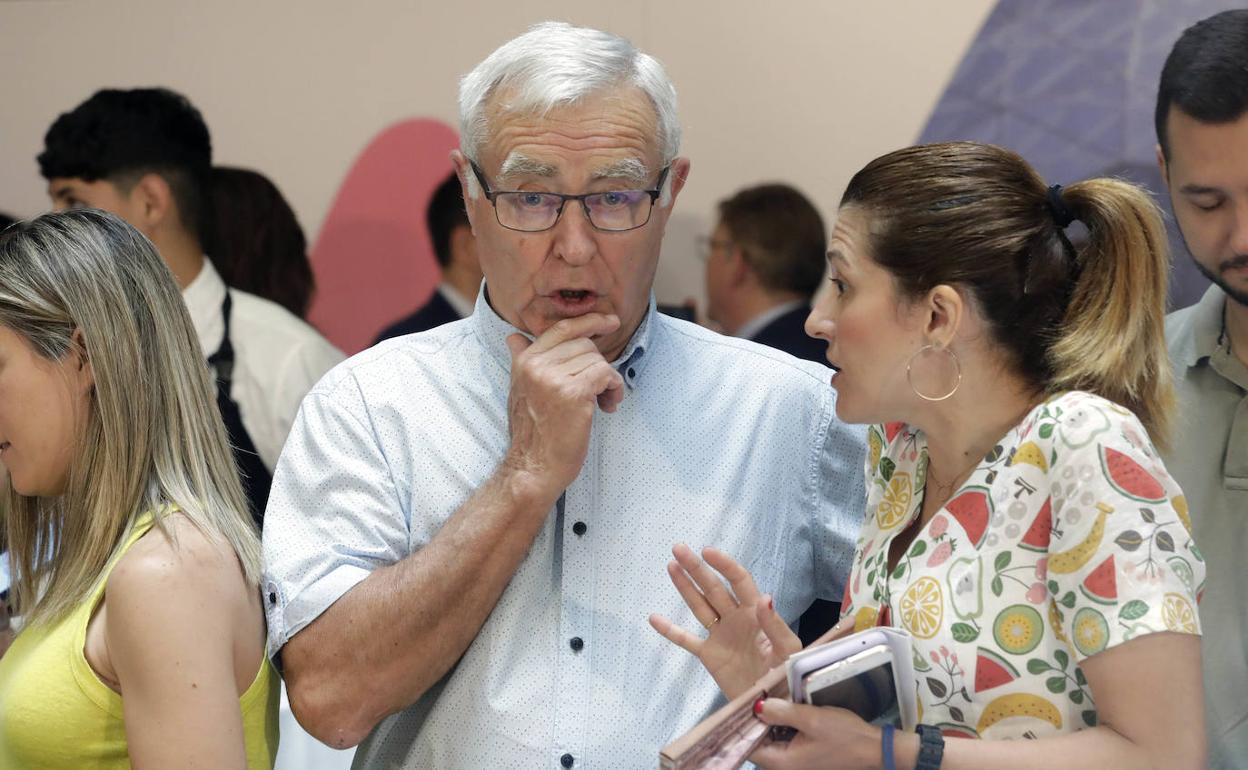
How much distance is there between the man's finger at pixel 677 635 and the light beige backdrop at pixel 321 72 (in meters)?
2.25

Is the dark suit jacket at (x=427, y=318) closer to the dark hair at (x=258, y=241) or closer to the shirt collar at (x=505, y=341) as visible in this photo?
the dark hair at (x=258, y=241)

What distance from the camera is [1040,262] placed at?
176cm

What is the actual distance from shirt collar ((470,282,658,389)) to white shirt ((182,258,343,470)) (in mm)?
1566

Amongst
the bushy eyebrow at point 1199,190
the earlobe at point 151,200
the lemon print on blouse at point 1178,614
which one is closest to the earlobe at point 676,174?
the bushy eyebrow at point 1199,190

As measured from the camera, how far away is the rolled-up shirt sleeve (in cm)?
195

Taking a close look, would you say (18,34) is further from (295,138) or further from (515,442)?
(515,442)

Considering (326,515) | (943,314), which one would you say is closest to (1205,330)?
(943,314)

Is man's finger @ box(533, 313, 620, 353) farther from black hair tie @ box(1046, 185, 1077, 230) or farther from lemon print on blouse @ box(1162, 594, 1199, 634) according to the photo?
lemon print on blouse @ box(1162, 594, 1199, 634)

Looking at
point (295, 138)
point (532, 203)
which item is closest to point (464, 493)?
point (532, 203)

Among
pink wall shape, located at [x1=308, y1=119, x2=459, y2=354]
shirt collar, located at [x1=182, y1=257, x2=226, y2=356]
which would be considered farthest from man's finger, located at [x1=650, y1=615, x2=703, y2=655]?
pink wall shape, located at [x1=308, y1=119, x2=459, y2=354]

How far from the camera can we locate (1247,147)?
2.21m

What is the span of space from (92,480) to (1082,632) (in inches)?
51.5

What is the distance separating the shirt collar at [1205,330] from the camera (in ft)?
7.72

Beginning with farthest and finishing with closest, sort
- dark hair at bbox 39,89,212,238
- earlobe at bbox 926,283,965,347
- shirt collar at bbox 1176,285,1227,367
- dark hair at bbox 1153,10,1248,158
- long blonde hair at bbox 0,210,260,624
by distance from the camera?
dark hair at bbox 39,89,212,238 → shirt collar at bbox 1176,285,1227,367 → dark hair at bbox 1153,10,1248,158 → long blonde hair at bbox 0,210,260,624 → earlobe at bbox 926,283,965,347
